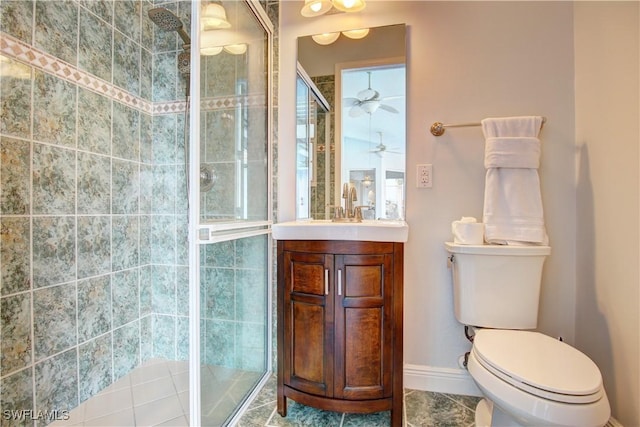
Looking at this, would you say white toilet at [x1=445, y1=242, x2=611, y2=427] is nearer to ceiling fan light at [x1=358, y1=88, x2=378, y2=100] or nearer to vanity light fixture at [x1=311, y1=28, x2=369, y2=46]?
ceiling fan light at [x1=358, y1=88, x2=378, y2=100]

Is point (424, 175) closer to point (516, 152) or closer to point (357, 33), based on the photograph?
point (516, 152)

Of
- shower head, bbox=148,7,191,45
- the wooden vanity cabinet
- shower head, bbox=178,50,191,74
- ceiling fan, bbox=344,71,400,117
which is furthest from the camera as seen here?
shower head, bbox=178,50,191,74

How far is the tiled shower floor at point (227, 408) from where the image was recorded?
1.37 meters

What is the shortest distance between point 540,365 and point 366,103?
1414 mm

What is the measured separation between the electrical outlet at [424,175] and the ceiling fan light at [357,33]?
81cm

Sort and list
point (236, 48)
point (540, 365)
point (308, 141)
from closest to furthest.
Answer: point (540, 365)
point (236, 48)
point (308, 141)

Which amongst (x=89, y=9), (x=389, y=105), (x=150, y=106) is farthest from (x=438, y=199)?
(x=89, y=9)

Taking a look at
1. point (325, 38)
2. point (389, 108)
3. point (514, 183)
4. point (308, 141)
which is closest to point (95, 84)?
point (308, 141)

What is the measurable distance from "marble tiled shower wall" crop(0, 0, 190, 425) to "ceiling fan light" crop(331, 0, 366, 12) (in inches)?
38.0

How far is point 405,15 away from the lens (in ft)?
5.50

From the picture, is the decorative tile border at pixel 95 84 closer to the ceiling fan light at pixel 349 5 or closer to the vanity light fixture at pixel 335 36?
the vanity light fixture at pixel 335 36

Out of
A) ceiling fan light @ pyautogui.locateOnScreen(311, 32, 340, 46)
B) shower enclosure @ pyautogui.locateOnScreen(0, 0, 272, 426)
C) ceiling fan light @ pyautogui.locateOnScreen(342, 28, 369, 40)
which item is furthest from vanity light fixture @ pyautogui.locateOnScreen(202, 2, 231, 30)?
ceiling fan light @ pyautogui.locateOnScreen(342, 28, 369, 40)

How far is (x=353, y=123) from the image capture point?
1744 millimetres

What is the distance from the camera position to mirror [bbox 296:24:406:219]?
5.53 ft
